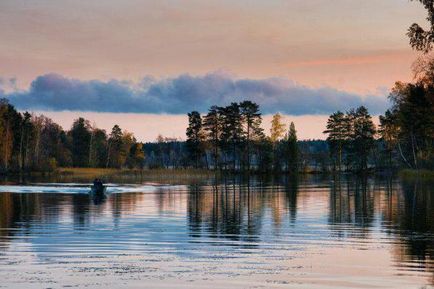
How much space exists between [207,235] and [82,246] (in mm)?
7907

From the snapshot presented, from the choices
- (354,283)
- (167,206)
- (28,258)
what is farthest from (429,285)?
(167,206)

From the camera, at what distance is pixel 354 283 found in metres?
22.8

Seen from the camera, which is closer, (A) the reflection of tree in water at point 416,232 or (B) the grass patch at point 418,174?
(A) the reflection of tree in water at point 416,232

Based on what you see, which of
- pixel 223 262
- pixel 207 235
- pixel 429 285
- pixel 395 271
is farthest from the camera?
pixel 207 235

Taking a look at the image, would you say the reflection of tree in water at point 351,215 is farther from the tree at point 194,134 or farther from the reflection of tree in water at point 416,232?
the tree at point 194,134

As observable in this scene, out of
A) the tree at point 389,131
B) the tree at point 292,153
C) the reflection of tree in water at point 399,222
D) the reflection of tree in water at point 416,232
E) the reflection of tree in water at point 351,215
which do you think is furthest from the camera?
the tree at point 292,153

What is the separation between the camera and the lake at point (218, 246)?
23312mm

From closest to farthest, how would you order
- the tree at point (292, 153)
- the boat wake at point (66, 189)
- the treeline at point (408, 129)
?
1. the boat wake at point (66, 189)
2. the treeline at point (408, 129)
3. the tree at point (292, 153)

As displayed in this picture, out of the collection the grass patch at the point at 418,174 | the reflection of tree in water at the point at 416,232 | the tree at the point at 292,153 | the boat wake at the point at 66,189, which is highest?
the tree at the point at 292,153

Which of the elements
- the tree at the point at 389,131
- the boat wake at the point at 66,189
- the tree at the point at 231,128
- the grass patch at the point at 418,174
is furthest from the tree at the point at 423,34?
the tree at the point at 231,128

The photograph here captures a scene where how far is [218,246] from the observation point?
106ft

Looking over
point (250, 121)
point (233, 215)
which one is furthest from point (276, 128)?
point (233, 215)

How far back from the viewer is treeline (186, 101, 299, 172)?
174m

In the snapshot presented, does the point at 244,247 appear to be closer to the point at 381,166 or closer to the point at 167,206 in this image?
the point at 167,206
